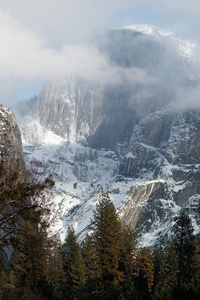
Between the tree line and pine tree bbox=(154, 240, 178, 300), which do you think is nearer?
the tree line

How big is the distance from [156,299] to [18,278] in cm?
2020

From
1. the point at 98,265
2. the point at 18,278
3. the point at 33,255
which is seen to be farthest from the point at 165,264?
the point at 33,255

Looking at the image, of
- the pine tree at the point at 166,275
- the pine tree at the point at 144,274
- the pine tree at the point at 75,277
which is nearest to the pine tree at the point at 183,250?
the pine tree at the point at 166,275

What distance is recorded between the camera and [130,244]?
41.5m

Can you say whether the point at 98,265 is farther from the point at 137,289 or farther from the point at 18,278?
the point at 18,278

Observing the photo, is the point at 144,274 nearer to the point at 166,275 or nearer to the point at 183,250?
the point at 166,275

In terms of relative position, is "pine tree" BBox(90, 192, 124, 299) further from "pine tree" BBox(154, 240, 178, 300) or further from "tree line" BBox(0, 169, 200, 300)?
"pine tree" BBox(154, 240, 178, 300)

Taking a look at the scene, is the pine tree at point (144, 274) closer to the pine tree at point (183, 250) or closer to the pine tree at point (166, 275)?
the pine tree at point (166, 275)

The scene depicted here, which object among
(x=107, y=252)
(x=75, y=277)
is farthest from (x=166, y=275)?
(x=107, y=252)

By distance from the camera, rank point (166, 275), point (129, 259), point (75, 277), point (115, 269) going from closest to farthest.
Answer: point (115, 269)
point (129, 259)
point (166, 275)
point (75, 277)

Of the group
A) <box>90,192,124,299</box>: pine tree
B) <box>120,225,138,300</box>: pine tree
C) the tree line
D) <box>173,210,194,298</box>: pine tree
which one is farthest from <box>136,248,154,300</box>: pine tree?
<box>90,192,124,299</box>: pine tree

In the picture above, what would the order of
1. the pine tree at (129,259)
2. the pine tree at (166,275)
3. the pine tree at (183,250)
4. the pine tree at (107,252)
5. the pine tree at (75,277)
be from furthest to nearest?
the pine tree at (75,277), the pine tree at (129,259), the pine tree at (183,250), the pine tree at (166,275), the pine tree at (107,252)

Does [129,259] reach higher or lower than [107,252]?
lower

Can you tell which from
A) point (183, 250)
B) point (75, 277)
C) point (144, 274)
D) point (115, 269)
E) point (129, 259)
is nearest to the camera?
point (115, 269)
